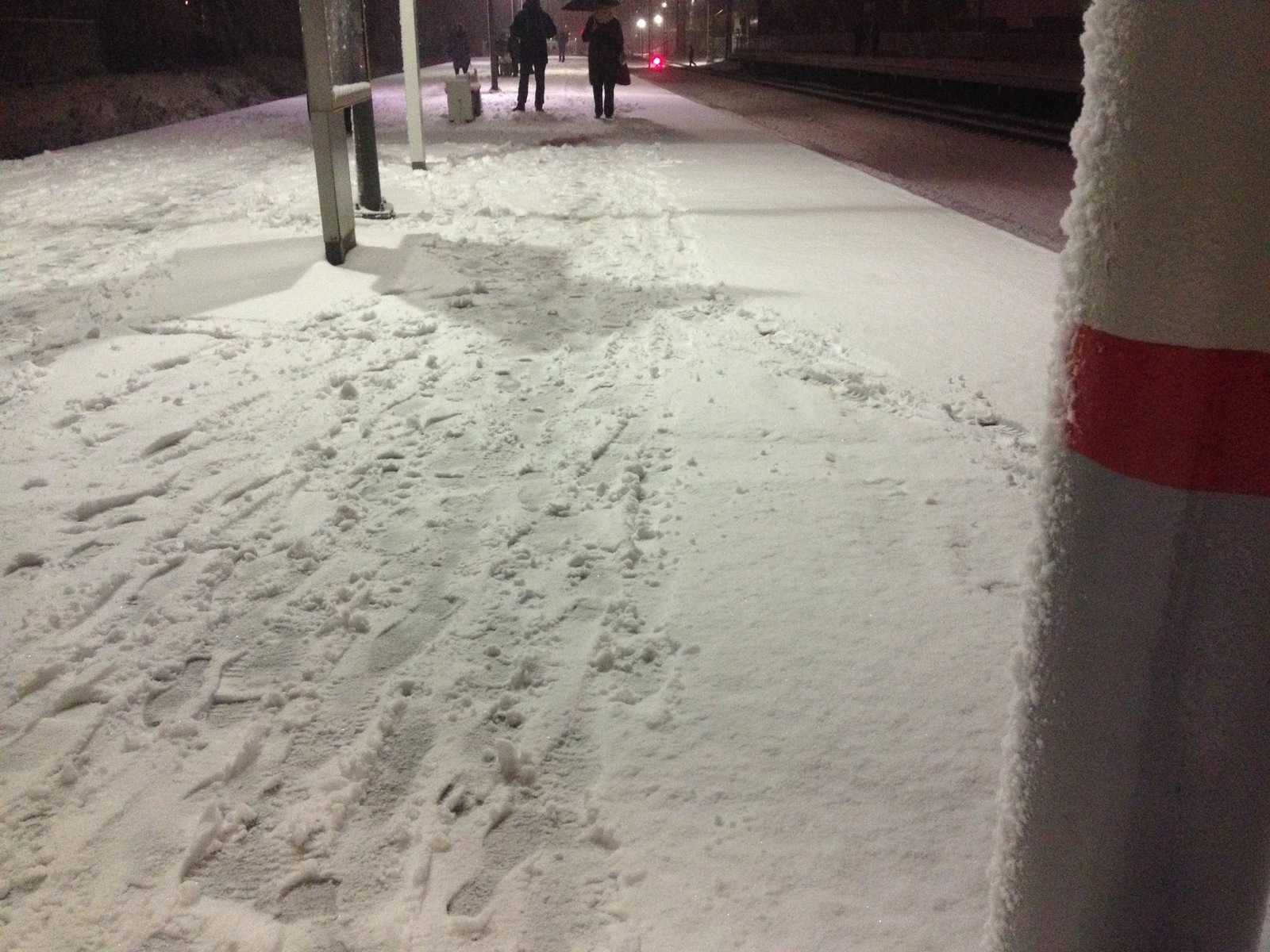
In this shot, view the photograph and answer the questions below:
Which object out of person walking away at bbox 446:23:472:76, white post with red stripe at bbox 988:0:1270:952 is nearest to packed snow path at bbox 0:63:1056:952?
white post with red stripe at bbox 988:0:1270:952

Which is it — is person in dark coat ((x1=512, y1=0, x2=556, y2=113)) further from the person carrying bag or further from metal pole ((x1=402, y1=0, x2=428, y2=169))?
→ metal pole ((x1=402, y1=0, x2=428, y2=169))

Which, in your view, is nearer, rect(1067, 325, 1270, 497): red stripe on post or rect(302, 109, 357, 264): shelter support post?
rect(1067, 325, 1270, 497): red stripe on post

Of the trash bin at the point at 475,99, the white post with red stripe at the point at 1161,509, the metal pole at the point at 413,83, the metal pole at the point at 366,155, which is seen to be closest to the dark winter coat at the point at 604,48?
the trash bin at the point at 475,99

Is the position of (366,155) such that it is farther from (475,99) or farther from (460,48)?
(460,48)

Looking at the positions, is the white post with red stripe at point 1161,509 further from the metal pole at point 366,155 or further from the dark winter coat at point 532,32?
the dark winter coat at point 532,32

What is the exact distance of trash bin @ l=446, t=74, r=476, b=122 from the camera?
17.5 meters

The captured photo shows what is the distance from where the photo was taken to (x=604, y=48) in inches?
752

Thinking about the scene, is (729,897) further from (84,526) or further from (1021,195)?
(1021,195)

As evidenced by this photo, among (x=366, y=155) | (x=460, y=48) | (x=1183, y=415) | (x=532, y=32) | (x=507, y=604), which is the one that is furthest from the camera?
(x=460, y=48)

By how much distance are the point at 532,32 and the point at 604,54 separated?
153 centimetres

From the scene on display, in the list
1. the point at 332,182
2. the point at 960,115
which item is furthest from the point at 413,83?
the point at 960,115

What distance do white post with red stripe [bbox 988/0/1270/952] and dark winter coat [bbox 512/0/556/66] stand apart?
1998 centimetres

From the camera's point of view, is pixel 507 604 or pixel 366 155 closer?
pixel 507 604

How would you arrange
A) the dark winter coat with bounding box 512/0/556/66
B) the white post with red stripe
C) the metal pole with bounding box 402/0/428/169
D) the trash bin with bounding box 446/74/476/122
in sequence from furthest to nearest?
the dark winter coat with bounding box 512/0/556/66 < the trash bin with bounding box 446/74/476/122 < the metal pole with bounding box 402/0/428/169 < the white post with red stripe
